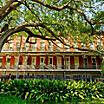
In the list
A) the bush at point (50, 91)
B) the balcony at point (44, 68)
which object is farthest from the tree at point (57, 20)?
the balcony at point (44, 68)

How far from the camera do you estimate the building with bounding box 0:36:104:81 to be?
37031 mm

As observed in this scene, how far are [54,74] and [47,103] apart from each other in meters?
23.3

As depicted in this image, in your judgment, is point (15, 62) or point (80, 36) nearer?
point (80, 36)

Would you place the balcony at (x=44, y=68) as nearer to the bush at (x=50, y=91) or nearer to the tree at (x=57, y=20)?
the bush at (x=50, y=91)

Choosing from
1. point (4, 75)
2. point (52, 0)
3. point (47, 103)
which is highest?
point (52, 0)

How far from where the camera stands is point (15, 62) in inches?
1559

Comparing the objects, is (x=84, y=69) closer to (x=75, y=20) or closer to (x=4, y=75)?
(x=4, y=75)

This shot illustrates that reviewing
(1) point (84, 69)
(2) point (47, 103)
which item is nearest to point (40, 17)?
(2) point (47, 103)

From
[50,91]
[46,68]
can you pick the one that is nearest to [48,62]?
[46,68]

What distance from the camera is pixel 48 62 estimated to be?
39281mm

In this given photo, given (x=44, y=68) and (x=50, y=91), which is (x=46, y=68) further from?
(x=50, y=91)

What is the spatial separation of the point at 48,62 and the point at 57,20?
23.4 meters

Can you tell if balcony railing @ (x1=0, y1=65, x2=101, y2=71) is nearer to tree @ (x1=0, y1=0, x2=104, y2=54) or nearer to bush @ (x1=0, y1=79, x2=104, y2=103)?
bush @ (x1=0, y1=79, x2=104, y2=103)

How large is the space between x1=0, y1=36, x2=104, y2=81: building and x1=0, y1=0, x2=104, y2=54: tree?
19801 millimetres
